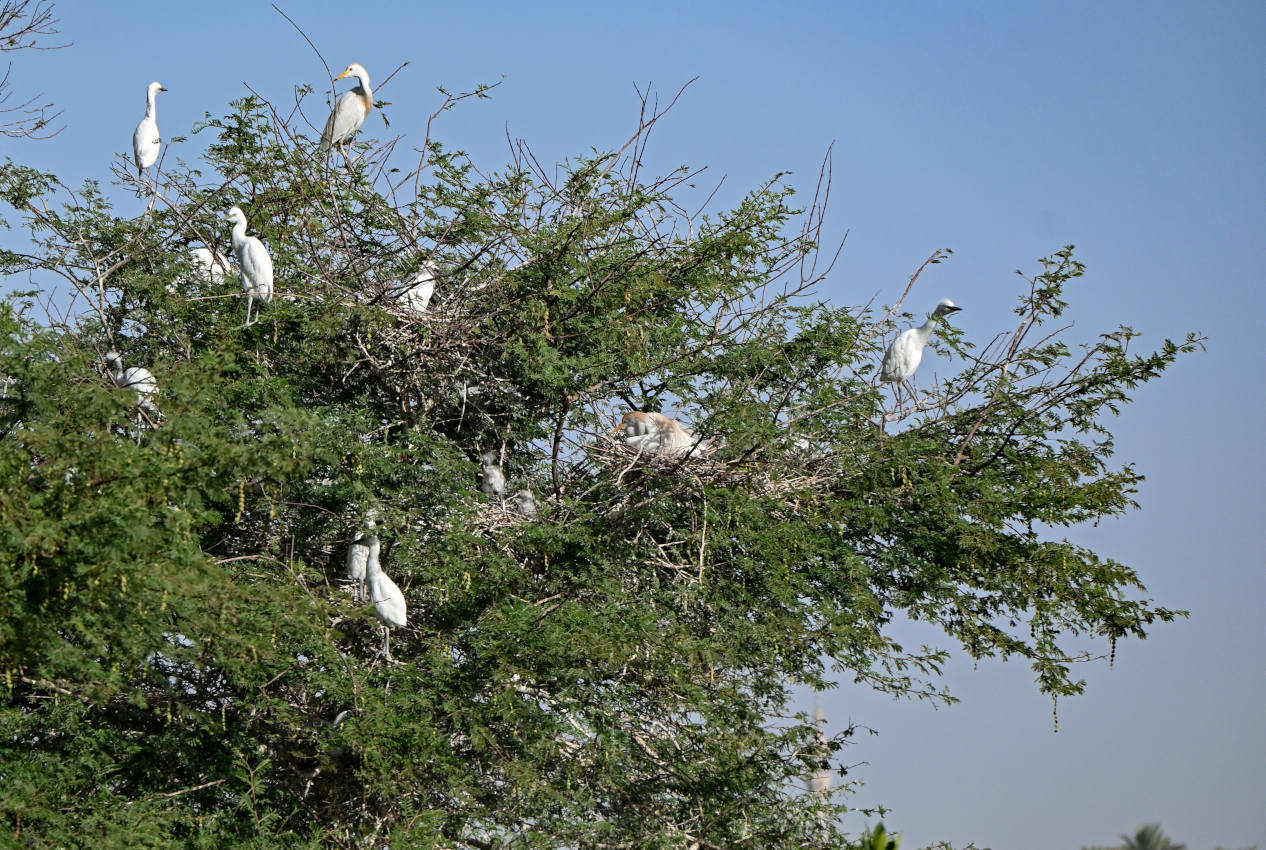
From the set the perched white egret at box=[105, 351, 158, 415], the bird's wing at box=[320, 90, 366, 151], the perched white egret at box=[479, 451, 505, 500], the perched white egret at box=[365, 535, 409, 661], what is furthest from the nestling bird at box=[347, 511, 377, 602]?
the bird's wing at box=[320, 90, 366, 151]

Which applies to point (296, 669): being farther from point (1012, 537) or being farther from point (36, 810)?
point (1012, 537)

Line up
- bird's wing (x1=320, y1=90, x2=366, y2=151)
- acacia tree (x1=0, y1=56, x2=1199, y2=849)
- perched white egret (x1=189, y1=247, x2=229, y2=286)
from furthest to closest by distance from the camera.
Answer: bird's wing (x1=320, y1=90, x2=366, y2=151)
perched white egret (x1=189, y1=247, x2=229, y2=286)
acacia tree (x1=0, y1=56, x2=1199, y2=849)

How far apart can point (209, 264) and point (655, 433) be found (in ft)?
9.13

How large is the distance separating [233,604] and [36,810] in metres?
1.19

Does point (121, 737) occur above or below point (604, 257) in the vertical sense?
below

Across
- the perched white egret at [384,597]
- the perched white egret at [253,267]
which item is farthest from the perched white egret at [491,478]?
the perched white egret at [253,267]

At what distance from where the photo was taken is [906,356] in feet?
27.4

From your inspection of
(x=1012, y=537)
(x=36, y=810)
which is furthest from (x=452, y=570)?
(x=1012, y=537)

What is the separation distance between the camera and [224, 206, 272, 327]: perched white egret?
688 cm

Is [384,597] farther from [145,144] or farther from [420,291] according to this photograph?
[145,144]

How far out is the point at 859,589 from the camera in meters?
7.52

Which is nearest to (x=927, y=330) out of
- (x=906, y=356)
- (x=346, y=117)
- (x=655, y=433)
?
(x=906, y=356)

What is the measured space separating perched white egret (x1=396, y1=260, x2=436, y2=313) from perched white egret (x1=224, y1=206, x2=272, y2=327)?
691 millimetres

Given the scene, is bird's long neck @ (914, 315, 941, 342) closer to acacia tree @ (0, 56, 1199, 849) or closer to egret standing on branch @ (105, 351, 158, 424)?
acacia tree @ (0, 56, 1199, 849)
